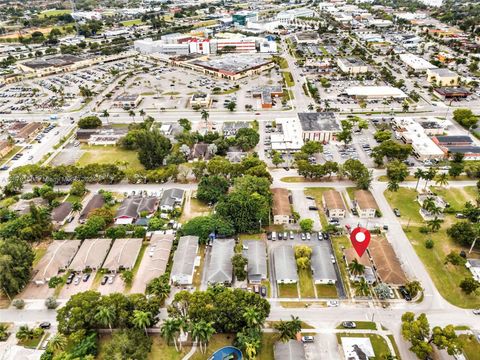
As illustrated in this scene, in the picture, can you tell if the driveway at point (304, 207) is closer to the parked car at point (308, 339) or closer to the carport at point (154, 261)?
the parked car at point (308, 339)

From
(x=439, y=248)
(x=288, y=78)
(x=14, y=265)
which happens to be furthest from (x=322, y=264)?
(x=288, y=78)

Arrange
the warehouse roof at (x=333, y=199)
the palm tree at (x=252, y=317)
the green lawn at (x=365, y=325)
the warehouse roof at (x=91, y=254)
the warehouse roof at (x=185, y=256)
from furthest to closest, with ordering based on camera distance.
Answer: the warehouse roof at (x=333, y=199) → the warehouse roof at (x=91, y=254) → the warehouse roof at (x=185, y=256) → the green lawn at (x=365, y=325) → the palm tree at (x=252, y=317)

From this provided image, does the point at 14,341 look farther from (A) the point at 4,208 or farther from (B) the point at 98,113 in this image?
(B) the point at 98,113

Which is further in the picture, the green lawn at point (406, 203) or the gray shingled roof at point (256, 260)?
the green lawn at point (406, 203)

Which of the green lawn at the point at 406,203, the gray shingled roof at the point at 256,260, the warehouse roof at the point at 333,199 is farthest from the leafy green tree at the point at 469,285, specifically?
the gray shingled roof at the point at 256,260

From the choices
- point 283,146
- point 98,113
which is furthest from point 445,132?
point 98,113
